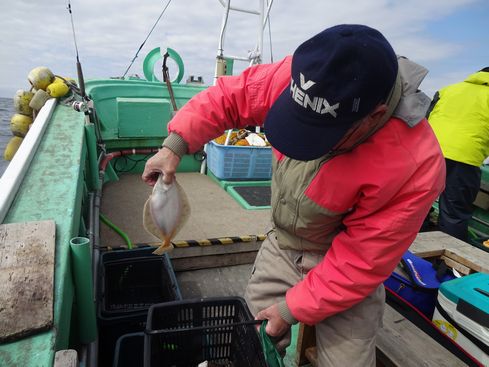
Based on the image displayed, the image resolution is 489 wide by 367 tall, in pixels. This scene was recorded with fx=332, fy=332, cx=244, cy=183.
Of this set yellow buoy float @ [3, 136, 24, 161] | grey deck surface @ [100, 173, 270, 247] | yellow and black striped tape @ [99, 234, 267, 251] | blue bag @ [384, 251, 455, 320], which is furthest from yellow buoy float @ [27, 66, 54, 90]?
blue bag @ [384, 251, 455, 320]

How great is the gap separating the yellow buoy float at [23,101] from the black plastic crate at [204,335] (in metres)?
4.96

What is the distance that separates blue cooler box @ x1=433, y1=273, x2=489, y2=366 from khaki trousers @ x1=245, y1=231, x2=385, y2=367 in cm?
73

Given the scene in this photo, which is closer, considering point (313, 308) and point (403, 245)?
point (403, 245)

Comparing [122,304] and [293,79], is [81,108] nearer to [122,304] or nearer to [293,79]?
[122,304]

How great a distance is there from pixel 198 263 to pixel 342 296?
2237mm

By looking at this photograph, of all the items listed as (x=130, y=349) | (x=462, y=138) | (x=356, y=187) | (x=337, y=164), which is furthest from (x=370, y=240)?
(x=462, y=138)

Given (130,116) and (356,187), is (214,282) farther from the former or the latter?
(130,116)

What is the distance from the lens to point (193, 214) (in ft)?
13.7

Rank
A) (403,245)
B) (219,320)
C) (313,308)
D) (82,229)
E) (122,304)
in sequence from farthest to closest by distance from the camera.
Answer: (122,304)
(82,229)
(219,320)
(313,308)
(403,245)

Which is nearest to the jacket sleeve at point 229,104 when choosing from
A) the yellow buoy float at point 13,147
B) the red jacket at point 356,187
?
the red jacket at point 356,187

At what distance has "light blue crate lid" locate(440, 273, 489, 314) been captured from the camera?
210 centimetres

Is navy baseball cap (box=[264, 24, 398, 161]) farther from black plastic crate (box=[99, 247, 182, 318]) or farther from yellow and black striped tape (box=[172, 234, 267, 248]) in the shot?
yellow and black striped tape (box=[172, 234, 267, 248])

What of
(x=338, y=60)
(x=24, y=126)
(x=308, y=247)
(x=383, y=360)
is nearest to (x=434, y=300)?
(x=383, y=360)

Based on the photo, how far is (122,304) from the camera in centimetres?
296
